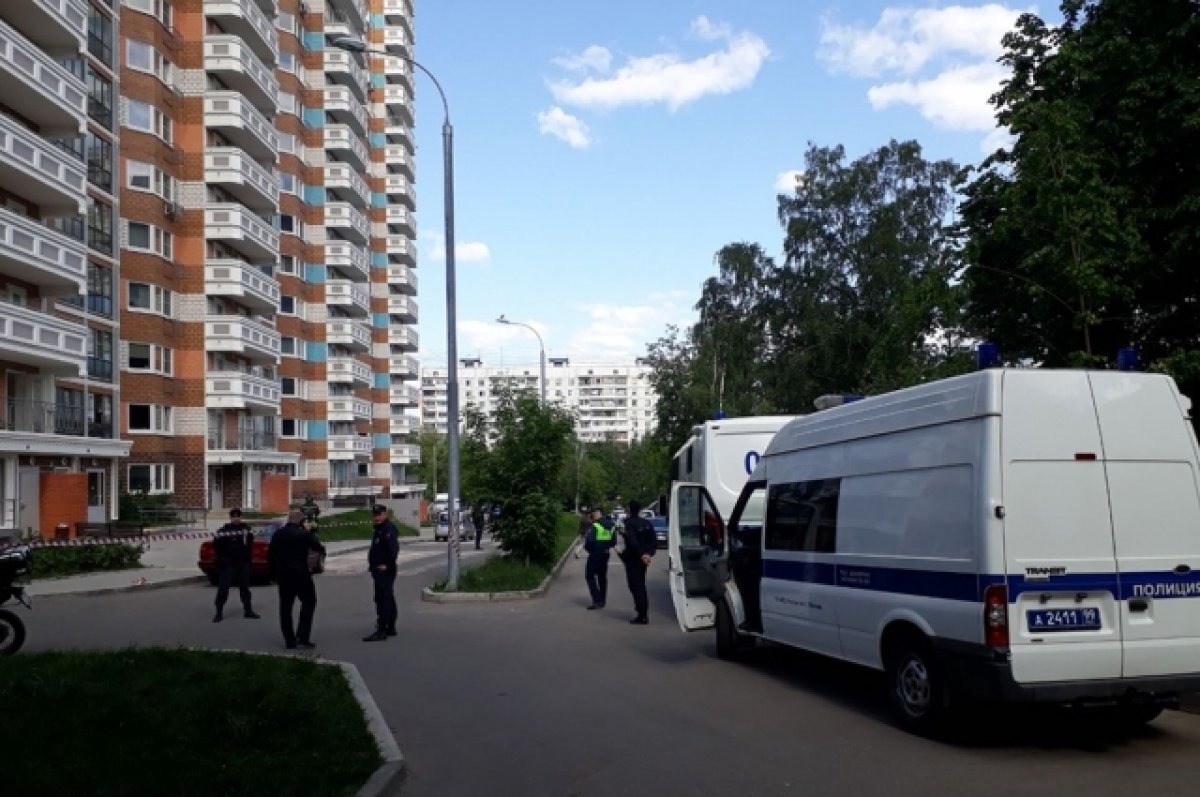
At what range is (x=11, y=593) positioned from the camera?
14.0 meters

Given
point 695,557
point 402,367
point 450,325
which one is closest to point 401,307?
point 402,367

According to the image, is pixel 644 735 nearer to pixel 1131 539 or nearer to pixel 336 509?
pixel 1131 539

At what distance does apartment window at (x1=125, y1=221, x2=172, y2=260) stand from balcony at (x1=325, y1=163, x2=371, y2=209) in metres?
26.4

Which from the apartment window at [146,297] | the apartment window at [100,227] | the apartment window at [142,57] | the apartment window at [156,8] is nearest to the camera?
the apartment window at [100,227]

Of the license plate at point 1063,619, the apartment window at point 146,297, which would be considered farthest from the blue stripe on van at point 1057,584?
the apartment window at point 146,297

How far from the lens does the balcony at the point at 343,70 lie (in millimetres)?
74688

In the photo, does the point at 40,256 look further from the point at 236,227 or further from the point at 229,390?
the point at 236,227

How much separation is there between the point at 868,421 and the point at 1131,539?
8.06ft

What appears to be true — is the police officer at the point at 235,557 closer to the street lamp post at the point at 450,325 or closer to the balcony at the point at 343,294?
the street lamp post at the point at 450,325

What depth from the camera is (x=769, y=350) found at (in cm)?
5088

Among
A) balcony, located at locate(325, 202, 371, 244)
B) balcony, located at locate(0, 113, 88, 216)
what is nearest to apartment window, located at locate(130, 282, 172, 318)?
balcony, located at locate(0, 113, 88, 216)

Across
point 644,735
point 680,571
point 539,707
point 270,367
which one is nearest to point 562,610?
point 680,571

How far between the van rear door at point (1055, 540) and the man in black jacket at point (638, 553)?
9223mm

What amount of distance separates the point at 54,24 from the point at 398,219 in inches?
2433
